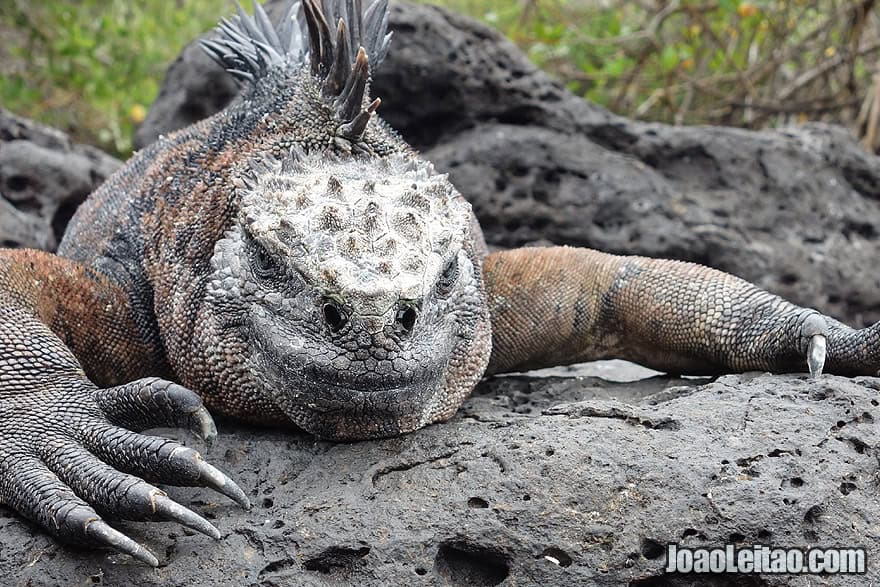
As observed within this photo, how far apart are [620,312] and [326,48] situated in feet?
5.23

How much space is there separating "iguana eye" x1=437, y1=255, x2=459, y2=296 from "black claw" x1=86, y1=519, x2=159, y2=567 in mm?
1057

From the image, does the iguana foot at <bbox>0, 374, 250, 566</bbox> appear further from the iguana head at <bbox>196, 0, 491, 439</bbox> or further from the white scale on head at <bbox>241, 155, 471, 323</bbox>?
the white scale on head at <bbox>241, 155, 471, 323</bbox>

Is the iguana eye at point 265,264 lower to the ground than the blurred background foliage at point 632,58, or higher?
lower

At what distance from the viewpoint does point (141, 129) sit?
21.5ft

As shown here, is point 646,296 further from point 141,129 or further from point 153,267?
point 141,129

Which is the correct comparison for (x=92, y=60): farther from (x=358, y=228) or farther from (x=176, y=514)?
(x=176, y=514)

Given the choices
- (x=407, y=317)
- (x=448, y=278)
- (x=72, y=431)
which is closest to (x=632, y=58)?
(x=448, y=278)

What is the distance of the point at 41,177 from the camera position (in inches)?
224

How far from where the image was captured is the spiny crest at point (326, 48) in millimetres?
3260

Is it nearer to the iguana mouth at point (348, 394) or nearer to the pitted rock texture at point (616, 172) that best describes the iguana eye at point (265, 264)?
the iguana mouth at point (348, 394)

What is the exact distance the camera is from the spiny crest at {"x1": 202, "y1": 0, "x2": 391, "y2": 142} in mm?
3260

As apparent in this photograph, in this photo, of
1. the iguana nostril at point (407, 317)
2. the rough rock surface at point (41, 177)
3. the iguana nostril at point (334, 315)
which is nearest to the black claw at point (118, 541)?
the iguana nostril at point (334, 315)

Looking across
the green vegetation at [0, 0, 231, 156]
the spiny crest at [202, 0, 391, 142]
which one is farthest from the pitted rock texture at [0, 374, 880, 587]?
the green vegetation at [0, 0, 231, 156]

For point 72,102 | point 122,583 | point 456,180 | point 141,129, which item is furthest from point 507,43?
point 72,102
